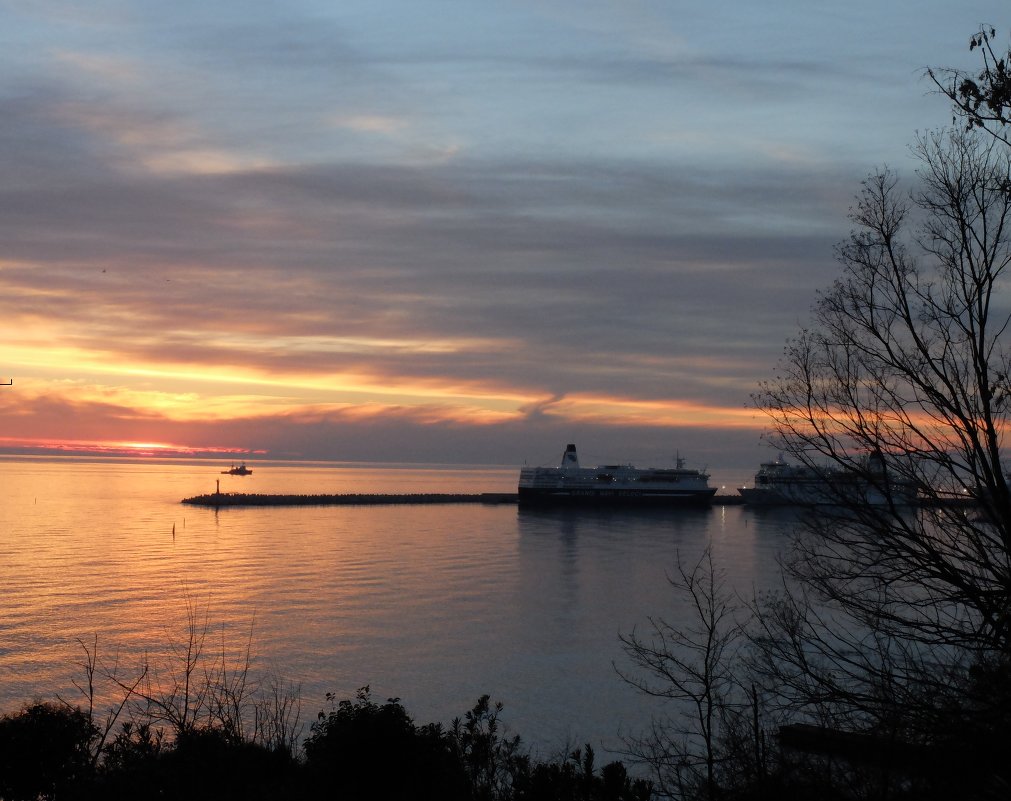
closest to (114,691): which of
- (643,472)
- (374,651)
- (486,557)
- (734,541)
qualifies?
(374,651)

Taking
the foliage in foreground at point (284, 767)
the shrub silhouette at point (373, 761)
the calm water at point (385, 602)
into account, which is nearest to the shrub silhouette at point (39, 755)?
the foliage in foreground at point (284, 767)

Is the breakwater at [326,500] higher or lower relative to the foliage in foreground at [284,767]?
lower

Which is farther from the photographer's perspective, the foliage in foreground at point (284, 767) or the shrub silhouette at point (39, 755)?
the shrub silhouette at point (39, 755)

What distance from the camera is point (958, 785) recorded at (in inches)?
368

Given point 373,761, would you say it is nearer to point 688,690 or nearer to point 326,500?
point 688,690

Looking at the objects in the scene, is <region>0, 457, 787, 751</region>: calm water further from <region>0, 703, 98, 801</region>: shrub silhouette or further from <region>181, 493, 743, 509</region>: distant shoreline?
<region>181, 493, 743, 509</region>: distant shoreline

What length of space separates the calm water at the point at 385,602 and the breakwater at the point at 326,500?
28.2m

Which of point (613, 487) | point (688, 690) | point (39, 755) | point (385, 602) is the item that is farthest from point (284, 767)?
point (613, 487)

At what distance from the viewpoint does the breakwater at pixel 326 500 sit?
126 m

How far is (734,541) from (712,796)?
247ft

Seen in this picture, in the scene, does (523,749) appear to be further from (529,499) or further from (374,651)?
(529,499)

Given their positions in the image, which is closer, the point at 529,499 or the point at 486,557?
the point at 486,557

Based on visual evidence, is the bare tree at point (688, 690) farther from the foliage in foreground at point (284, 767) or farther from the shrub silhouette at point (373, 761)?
the shrub silhouette at point (373, 761)

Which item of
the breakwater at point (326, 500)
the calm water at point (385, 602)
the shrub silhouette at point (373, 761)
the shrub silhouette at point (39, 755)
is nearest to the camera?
the shrub silhouette at point (373, 761)
